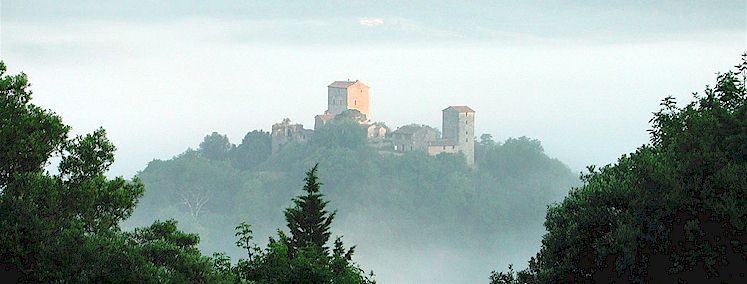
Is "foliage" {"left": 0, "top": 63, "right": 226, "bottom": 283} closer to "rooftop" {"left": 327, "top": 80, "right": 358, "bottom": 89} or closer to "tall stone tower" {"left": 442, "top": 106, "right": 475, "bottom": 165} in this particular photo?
"tall stone tower" {"left": 442, "top": 106, "right": 475, "bottom": 165}

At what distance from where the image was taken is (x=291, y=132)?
333 feet

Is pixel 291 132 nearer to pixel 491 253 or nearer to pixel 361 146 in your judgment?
pixel 361 146

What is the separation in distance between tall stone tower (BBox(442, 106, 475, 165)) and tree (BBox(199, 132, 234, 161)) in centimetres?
2135

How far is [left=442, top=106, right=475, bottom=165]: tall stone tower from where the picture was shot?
10069cm

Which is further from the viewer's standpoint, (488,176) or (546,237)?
(488,176)

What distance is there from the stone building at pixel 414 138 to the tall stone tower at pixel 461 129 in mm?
1466

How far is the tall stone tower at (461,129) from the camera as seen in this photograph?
101 meters

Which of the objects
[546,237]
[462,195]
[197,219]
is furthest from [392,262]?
[546,237]

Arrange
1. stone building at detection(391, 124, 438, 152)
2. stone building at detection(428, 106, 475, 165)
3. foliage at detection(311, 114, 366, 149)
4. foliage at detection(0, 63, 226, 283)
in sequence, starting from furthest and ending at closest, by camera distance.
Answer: stone building at detection(428, 106, 475, 165), stone building at detection(391, 124, 438, 152), foliage at detection(311, 114, 366, 149), foliage at detection(0, 63, 226, 283)

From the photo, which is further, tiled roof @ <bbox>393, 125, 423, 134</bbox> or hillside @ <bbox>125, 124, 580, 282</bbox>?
hillside @ <bbox>125, 124, 580, 282</bbox>

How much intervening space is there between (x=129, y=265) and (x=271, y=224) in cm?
9362

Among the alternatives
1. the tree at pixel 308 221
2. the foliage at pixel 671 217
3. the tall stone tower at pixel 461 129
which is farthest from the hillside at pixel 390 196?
the foliage at pixel 671 217

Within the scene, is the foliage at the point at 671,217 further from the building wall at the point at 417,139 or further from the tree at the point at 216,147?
the tree at the point at 216,147

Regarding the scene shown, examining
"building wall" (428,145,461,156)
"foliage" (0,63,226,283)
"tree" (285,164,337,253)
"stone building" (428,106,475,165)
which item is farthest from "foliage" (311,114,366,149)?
"foliage" (0,63,226,283)
